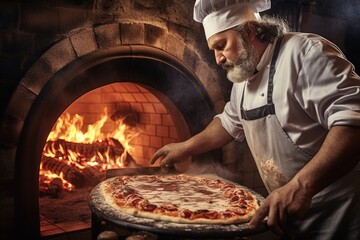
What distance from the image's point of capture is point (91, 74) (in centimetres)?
435

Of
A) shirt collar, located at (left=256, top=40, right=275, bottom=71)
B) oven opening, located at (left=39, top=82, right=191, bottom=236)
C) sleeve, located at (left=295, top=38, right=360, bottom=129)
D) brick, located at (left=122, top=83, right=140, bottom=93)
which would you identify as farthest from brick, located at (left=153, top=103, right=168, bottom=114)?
sleeve, located at (left=295, top=38, right=360, bottom=129)

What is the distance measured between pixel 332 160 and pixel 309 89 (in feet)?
2.07

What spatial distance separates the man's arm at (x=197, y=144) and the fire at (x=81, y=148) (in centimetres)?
184

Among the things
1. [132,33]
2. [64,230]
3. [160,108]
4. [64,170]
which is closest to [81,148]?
[64,170]

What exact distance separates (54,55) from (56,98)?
1.40ft

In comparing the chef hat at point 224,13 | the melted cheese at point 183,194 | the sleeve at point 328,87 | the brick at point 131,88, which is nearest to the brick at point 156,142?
the brick at point 131,88

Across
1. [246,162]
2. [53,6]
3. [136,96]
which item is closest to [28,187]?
[53,6]

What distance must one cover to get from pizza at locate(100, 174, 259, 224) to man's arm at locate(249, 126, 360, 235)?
0.39 m

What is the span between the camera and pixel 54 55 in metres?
4.05

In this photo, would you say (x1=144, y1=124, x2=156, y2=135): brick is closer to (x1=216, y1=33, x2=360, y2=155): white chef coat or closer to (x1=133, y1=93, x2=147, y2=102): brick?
(x1=133, y1=93, x2=147, y2=102): brick

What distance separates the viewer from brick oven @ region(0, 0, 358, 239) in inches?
152

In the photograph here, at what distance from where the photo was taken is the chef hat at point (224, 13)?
11.1 feet

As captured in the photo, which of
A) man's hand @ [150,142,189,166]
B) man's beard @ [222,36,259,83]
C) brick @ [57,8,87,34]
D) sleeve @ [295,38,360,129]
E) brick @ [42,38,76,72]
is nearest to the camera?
→ sleeve @ [295,38,360,129]

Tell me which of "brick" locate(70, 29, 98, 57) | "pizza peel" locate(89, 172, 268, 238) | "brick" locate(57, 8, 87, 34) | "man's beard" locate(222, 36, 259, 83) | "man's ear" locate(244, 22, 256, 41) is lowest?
"pizza peel" locate(89, 172, 268, 238)
